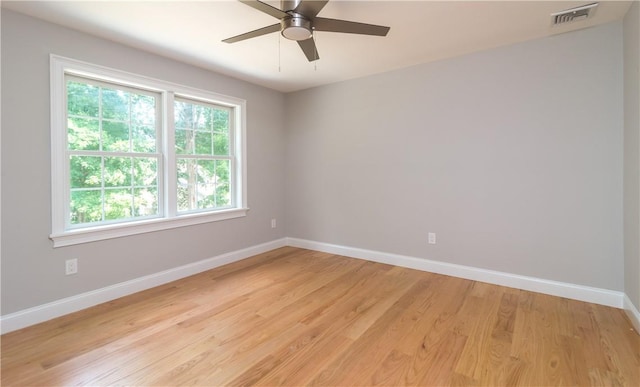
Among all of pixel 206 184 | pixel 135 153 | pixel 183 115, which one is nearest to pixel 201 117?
pixel 183 115

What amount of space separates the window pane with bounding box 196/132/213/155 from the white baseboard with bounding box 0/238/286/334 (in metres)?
1.30

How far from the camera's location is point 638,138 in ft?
6.88

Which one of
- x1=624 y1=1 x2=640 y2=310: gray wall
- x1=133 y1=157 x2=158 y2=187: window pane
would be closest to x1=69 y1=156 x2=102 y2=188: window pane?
x1=133 y1=157 x2=158 y2=187: window pane

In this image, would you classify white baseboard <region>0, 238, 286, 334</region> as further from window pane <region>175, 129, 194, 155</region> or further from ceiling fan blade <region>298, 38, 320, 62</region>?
ceiling fan blade <region>298, 38, 320, 62</region>

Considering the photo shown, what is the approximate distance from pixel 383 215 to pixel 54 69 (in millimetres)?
3481

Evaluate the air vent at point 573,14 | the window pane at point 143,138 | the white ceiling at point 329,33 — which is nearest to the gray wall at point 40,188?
the white ceiling at point 329,33

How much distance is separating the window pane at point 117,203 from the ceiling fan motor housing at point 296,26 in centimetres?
221

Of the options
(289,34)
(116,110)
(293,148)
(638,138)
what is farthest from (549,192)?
(116,110)

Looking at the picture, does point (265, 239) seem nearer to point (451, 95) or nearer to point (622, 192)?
point (451, 95)

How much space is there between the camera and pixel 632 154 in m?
2.22

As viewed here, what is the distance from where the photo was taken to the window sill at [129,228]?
96.9 inches

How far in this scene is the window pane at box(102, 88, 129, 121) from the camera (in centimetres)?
275

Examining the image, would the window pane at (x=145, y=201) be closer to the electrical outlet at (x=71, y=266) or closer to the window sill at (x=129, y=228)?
the window sill at (x=129, y=228)

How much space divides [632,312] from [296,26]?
3.19m
